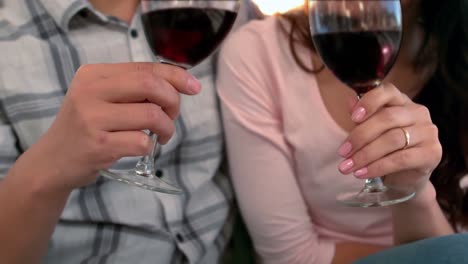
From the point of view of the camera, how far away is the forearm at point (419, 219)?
3.67ft

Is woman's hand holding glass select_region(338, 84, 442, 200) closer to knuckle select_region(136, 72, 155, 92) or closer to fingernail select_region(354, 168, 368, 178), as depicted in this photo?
fingernail select_region(354, 168, 368, 178)

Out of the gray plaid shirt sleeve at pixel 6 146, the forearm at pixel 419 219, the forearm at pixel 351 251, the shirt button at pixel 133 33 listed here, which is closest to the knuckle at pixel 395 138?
the forearm at pixel 419 219

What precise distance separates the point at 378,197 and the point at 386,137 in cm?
12

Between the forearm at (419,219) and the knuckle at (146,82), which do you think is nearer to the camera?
the knuckle at (146,82)

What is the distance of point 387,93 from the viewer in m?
0.92

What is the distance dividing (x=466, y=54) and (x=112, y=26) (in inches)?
30.2

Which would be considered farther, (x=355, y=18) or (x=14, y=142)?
(x=14, y=142)

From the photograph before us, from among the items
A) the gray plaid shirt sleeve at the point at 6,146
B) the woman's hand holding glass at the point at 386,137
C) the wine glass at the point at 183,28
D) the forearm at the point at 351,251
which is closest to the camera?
the wine glass at the point at 183,28

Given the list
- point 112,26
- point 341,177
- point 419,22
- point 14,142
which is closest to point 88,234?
Answer: point 14,142

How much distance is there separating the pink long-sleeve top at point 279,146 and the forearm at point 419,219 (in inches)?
4.0

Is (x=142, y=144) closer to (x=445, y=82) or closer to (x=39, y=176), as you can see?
(x=39, y=176)

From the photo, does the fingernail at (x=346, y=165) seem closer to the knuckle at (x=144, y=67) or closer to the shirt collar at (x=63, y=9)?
the knuckle at (x=144, y=67)

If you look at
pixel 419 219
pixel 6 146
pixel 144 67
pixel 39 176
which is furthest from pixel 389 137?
pixel 6 146

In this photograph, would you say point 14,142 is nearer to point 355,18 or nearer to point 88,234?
point 88,234
